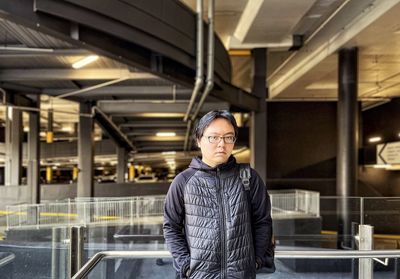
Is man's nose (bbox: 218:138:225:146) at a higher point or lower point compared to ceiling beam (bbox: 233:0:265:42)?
lower

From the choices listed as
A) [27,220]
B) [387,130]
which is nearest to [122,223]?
[27,220]

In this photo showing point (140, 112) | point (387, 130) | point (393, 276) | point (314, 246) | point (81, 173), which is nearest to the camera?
point (393, 276)

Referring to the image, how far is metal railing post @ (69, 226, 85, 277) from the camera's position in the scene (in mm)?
2330

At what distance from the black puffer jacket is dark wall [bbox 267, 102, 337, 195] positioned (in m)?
18.7

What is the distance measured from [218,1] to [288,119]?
11580 millimetres

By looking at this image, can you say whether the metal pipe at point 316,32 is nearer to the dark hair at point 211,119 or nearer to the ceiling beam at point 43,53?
the ceiling beam at point 43,53

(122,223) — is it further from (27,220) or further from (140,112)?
(140,112)

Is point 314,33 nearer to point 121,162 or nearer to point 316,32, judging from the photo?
point 316,32

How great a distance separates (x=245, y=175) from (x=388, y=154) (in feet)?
54.2

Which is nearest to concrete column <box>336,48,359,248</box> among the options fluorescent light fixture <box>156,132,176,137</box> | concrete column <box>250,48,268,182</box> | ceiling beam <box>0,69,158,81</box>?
concrete column <box>250,48,268,182</box>

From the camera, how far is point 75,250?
234cm

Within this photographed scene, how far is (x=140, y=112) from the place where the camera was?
1134cm

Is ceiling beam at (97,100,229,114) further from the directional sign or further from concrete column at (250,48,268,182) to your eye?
the directional sign

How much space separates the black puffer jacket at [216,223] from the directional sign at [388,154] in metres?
15.8
